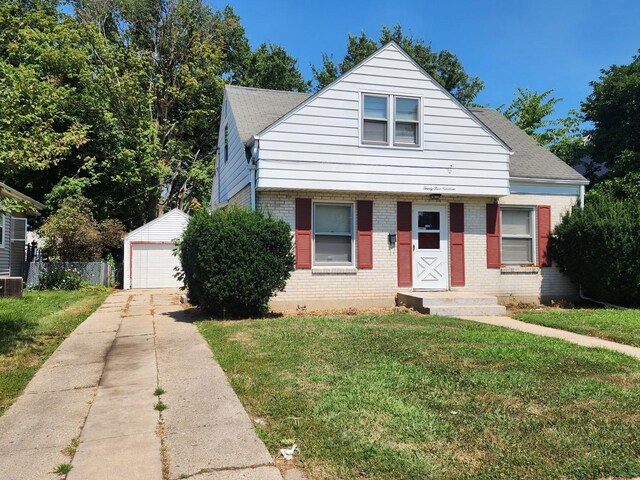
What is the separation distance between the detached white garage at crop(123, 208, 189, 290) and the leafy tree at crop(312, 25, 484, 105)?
53.4ft

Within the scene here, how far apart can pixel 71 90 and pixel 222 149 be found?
38.1 feet

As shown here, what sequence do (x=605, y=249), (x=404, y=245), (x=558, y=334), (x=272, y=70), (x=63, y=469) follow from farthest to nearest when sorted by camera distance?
(x=272, y=70) < (x=404, y=245) < (x=605, y=249) < (x=558, y=334) < (x=63, y=469)

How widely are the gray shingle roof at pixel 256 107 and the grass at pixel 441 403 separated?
7.21 m

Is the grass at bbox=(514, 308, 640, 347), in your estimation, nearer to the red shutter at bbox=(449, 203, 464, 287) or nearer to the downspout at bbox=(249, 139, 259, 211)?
the red shutter at bbox=(449, 203, 464, 287)

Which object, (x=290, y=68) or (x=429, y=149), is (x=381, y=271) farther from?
(x=290, y=68)

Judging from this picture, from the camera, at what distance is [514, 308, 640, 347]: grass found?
811 centimetres

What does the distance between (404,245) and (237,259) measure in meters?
4.75

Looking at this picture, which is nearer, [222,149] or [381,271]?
[381,271]

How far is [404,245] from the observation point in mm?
12398

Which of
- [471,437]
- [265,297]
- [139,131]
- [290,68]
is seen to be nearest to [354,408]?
[471,437]

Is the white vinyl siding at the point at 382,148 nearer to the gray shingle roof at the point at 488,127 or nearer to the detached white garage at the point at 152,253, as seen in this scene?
the gray shingle roof at the point at 488,127

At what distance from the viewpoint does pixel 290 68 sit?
31.8 metres

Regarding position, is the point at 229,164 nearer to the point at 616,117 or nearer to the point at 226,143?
the point at 226,143

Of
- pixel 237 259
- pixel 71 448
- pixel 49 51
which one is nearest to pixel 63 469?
pixel 71 448
